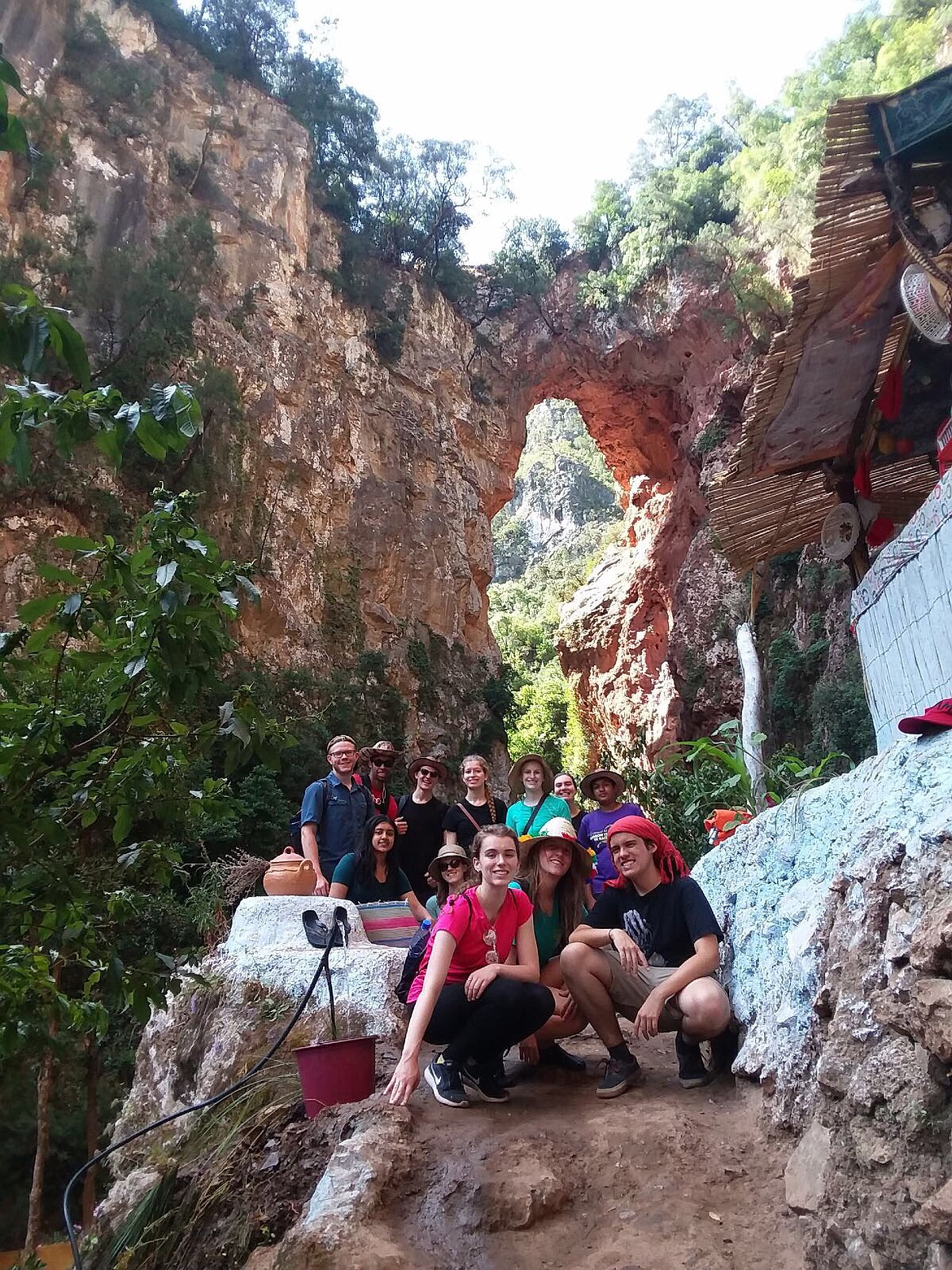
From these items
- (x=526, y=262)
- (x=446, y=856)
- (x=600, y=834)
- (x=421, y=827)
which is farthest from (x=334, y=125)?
(x=446, y=856)

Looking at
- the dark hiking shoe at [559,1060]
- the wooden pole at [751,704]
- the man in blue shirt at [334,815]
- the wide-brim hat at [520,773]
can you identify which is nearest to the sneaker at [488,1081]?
the dark hiking shoe at [559,1060]

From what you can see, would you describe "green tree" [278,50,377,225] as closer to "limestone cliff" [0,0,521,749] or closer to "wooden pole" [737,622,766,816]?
"limestone cliff" [0,0,521,749]

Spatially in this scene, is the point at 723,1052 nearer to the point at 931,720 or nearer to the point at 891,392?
the point at 931,720

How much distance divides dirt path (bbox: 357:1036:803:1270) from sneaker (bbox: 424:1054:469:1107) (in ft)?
0.29

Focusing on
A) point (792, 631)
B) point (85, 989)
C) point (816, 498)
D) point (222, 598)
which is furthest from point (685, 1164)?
point (792, 631)

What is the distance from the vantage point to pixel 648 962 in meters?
3.33

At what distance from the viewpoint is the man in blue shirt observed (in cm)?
526

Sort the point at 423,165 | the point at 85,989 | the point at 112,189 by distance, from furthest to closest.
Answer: the point at 423,165
the point at 112,189
the point at 85,989

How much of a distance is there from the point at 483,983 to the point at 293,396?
600 inches

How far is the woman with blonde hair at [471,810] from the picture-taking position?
202 inches

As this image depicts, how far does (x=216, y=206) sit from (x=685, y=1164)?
60.0 ft

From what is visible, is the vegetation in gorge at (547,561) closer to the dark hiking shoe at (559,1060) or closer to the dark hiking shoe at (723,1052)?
the dark hiking shoe at (559,1060)

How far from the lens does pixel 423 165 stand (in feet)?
68.3

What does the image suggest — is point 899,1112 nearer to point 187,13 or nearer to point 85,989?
point 85,989
